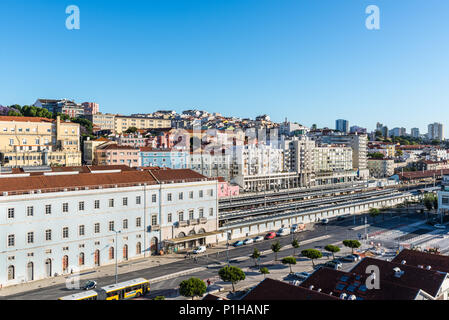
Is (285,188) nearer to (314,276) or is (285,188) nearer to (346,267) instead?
(346,267)

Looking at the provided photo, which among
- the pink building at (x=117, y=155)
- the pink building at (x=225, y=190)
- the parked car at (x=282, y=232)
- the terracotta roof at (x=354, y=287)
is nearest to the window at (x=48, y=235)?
the terracotta roof at (x=354, y=287)

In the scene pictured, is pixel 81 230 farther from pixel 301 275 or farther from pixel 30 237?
pixel 301 275

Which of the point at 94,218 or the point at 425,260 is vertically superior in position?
the point at 94,218

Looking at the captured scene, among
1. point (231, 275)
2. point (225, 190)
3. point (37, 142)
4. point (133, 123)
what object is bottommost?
point (231, 275)

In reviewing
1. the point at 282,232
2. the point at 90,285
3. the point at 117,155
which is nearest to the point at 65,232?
the point at 90,285

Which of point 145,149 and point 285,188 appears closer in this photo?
point 145,149
